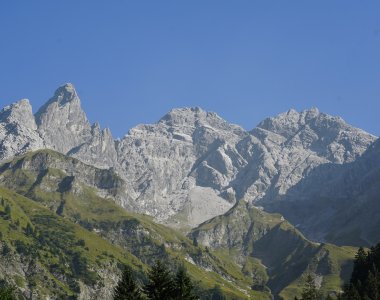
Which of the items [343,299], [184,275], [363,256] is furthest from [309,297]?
[184,275]

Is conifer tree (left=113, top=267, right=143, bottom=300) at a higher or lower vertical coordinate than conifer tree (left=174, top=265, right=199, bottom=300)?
lower

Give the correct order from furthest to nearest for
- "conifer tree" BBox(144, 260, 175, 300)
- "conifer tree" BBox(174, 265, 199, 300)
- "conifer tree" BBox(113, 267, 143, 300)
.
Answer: "conifer tree" BBox(113, 267, 143, 300)
"conifer tree" BBox(174, 265, 199, 300)
"conifer tree" BBox(144, 260, 175, 300)

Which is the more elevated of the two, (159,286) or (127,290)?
(159,286)

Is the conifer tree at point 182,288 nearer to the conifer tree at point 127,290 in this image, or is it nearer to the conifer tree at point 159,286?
the conifer tree at point 159,286

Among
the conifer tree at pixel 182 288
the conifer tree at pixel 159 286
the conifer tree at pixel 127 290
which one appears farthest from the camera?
the conifer tree at pixel 127 290

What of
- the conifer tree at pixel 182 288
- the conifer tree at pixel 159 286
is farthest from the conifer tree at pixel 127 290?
the conifer tree at pixel 182 288

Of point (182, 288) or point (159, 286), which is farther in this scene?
point (182, 288)

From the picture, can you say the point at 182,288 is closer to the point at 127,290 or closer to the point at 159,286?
the point at 159,286

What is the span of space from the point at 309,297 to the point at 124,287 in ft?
241

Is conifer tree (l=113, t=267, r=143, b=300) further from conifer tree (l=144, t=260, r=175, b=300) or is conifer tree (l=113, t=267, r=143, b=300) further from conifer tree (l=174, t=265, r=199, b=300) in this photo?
conifer tree (l=174, t=265, r=199, b=300)

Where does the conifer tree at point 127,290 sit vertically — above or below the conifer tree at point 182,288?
below

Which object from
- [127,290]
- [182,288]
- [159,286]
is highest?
[182,288]

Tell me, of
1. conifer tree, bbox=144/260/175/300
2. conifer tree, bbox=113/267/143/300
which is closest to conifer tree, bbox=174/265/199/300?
conifer tree, bbox=144/260/175/300

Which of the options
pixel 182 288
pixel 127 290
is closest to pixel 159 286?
pixel 182 288
